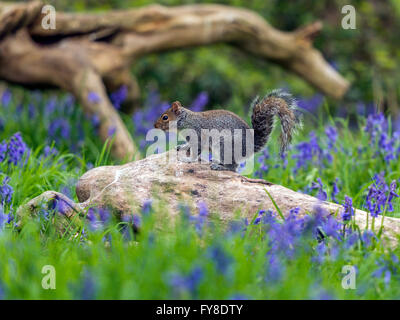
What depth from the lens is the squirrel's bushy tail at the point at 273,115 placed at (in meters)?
3.90

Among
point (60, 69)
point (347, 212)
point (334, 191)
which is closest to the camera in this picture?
point (347, 212)

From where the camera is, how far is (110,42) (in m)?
6.42

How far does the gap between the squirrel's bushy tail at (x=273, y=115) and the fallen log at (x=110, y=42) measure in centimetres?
172

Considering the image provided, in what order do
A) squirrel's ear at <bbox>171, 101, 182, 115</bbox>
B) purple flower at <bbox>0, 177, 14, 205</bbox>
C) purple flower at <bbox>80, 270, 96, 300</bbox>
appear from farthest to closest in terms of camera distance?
squirrel's ear at <bbox>171, 101, 182, 115</bbox>
purple flower at <bbox>0, 177, 14, 205</bbox>
purple flower at <bbox>80, 270, 96, 300</bbox>

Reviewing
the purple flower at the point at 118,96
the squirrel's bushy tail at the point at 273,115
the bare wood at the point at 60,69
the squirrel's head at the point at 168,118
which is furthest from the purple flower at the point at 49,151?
the squirrel's bushy tail at the point at 273,115

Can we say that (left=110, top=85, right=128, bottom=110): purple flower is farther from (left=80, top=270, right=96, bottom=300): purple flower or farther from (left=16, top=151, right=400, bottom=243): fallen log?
(left=80, top=270, right=96, bottom=300): purple flower

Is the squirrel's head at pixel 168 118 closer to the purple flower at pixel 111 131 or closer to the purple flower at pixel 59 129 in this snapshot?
the purple flower at pixel 111 131

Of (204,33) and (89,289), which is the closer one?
(89,289)

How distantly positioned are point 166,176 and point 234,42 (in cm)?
397

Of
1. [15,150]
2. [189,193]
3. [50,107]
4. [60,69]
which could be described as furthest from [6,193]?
[50,107]

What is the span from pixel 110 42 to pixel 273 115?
3088mm

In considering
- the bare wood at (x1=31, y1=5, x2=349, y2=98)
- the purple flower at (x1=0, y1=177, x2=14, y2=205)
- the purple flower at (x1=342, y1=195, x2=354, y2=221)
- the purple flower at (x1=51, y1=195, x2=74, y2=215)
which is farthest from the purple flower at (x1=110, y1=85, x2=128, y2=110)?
the purple flower at (x1=342, y1=195, x2=354, y2=221)

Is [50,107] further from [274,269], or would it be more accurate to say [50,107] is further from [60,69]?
[274,269]

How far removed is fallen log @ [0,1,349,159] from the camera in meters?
5.82
